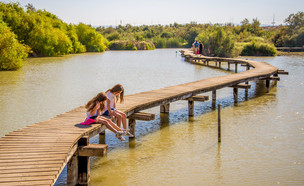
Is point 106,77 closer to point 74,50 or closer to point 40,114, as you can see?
point 40,114

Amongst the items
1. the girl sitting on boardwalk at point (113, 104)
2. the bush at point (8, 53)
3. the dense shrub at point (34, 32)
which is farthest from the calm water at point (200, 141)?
the dense shrub at point (34, 32)

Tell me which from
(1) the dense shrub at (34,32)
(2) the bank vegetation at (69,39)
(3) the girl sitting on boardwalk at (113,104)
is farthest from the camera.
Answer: (1) the dense shrub at (34,32)

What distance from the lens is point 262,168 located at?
8.15 metres

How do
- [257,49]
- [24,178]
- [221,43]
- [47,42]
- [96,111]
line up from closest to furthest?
[24,178] < [96,111] < [221,43] < [47,42] < [257,49]

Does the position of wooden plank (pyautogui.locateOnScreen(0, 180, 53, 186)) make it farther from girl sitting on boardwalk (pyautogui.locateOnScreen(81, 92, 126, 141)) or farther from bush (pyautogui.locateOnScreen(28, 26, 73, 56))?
bush (pyautogui.locateOnScreen(28, 26, 73, 56))

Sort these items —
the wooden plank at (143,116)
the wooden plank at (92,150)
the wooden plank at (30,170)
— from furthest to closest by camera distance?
the wooden plank at (143,116), the wooden plank at (92,150), the wooden plank at (30,170)

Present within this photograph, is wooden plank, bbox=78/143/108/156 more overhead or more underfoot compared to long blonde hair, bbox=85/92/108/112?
more underfoot

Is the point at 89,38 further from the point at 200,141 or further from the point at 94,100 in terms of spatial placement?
the point at 94,100

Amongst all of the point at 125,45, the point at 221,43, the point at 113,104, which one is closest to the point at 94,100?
the point at 113,104

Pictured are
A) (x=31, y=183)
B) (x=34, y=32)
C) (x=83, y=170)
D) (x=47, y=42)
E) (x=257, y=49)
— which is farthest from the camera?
(x=257, y=49)

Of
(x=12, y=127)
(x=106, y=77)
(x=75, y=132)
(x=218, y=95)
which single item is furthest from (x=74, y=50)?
(x=75, y=132)

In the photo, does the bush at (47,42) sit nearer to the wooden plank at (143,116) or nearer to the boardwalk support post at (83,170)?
the wooden plank at (143,116)

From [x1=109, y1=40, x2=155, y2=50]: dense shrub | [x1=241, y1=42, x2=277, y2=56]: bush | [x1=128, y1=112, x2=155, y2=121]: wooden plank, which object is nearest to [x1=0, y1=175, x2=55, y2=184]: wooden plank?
[x1=128, y1=112, x2=155, y2=121]: wooden plank

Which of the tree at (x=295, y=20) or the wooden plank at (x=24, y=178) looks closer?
the wooden plank at (x=24, y=178)
